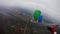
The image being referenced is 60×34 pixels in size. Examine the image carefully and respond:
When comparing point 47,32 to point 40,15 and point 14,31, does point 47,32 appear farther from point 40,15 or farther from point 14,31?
point 14,31

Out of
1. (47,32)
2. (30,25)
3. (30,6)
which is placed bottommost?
(47,32)

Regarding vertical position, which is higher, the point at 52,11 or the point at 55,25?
the point at 52,11

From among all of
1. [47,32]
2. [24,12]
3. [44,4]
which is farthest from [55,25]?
[24,12]

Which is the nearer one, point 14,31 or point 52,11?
point 14,31

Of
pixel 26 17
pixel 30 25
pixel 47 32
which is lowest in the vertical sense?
pixel 47 32

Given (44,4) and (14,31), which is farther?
(44,4)

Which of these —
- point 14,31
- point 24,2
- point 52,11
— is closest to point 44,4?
point 52,11

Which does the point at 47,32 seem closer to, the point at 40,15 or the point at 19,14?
the point at 40,15

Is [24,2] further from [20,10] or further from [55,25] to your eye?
[55,25]

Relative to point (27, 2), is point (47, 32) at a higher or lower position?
lower
